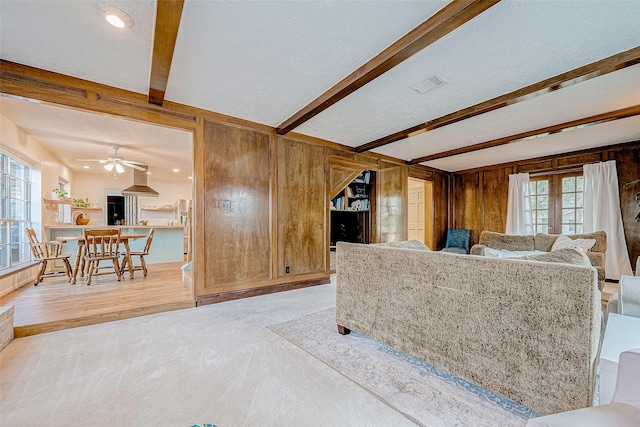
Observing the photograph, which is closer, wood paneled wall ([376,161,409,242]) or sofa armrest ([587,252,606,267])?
sofa armrest ([587,252,606,267])

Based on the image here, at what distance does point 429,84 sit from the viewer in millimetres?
2631

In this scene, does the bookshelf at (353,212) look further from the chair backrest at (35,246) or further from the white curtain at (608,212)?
the chair backrest at (35,246)

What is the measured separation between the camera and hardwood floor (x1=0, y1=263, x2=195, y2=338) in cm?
251

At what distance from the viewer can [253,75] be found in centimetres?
251

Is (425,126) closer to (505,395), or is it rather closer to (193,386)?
(505,395)

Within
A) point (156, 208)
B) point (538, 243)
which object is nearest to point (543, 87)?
point (538, 243)

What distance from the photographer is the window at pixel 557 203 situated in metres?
5.14

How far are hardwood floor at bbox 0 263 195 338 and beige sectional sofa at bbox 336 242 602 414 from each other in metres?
2.46

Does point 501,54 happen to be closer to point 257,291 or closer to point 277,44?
point 277,44

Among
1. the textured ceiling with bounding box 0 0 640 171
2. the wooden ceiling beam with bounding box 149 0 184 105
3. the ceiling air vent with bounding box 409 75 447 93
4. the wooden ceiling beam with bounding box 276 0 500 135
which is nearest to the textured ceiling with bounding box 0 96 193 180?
the textured ceiling with bounding box 0 0 640 171

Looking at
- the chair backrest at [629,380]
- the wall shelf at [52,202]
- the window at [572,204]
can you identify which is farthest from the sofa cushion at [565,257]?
the wall shelf at [52,202]

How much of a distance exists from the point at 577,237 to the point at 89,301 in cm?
651

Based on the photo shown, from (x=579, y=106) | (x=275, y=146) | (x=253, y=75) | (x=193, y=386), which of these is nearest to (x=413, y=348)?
(x=193, y=386)

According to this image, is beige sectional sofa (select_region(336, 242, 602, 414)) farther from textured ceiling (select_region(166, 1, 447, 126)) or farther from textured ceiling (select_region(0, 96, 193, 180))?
textured ceiling (select_region(0, 96, 193, 180))
